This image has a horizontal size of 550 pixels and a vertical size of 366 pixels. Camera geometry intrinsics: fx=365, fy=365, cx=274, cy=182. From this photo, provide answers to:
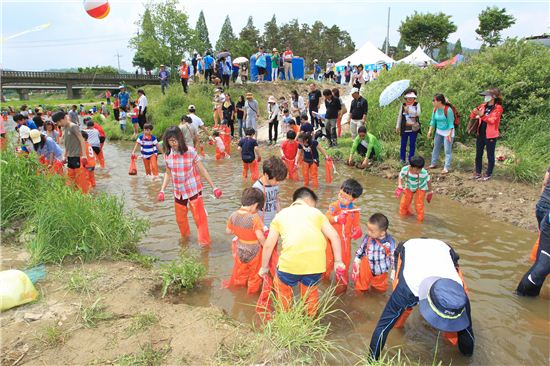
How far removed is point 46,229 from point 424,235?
230 inches

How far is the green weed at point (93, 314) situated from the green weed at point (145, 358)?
2.31ft

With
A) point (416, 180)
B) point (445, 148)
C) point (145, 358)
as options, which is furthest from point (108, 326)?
point (445, 148)

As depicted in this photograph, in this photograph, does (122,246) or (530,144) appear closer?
(122,246)

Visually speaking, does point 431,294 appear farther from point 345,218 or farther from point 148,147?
point 148,147

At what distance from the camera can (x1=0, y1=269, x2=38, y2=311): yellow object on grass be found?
3645mm

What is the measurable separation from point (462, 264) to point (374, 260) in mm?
1794

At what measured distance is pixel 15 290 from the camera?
372cm

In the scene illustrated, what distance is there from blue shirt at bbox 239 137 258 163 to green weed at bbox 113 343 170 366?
6238 millimetres

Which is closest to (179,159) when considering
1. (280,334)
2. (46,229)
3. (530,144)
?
(46,229)

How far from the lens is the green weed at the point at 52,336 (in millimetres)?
3230

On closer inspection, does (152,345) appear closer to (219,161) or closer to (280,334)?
(280,334)

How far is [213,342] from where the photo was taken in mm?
3285

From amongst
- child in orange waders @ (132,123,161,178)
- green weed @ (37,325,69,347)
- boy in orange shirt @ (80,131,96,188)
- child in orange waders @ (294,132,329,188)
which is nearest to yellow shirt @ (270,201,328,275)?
green weed @ (37,325,69,347)

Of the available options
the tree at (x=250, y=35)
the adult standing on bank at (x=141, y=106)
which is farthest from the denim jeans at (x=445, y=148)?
the tree at (x=250, y=35)
